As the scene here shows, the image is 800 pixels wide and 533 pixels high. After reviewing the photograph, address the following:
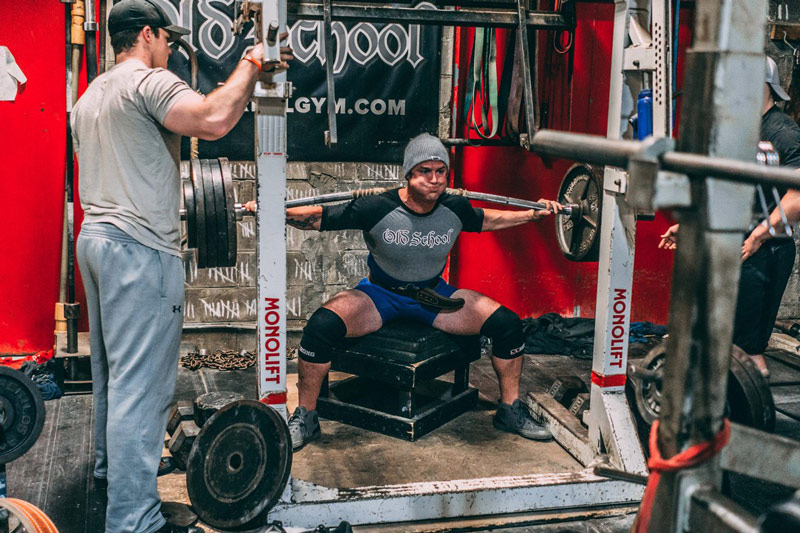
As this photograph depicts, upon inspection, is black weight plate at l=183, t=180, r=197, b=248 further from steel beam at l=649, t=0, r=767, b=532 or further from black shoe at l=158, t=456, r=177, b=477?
steel beam at l=649, t=0, r=767, b=532

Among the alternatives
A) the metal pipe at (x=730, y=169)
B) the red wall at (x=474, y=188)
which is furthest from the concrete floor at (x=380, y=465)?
the metal pipe at (x=730, y=169)

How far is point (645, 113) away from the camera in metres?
2.67

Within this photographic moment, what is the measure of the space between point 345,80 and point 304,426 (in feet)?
7.18

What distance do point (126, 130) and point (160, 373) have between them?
0.73 metres

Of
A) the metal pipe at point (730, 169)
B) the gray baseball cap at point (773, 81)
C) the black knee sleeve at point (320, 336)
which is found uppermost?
the gray baseball cap at point (773, 81)

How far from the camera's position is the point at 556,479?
282cm

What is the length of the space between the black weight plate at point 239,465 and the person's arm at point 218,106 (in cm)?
84

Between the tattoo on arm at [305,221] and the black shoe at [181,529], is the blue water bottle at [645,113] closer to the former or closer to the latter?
the tattoo on arm at [305,221]

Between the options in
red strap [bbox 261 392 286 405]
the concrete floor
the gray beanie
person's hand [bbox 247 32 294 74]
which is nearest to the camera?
person's hand [bbox 247 32 294 74]

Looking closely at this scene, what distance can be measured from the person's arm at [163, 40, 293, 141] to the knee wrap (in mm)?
1607

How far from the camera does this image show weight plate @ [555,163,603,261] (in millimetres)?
3203

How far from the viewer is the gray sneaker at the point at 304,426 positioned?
3.23 metres

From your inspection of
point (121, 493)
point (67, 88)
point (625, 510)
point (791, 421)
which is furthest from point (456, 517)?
point (67, 88)

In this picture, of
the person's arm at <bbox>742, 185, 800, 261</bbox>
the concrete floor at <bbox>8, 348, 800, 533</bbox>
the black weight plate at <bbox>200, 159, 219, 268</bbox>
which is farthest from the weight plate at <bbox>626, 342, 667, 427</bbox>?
the black weight plate at <bbox>200, 159, 219, 268</bbox>
